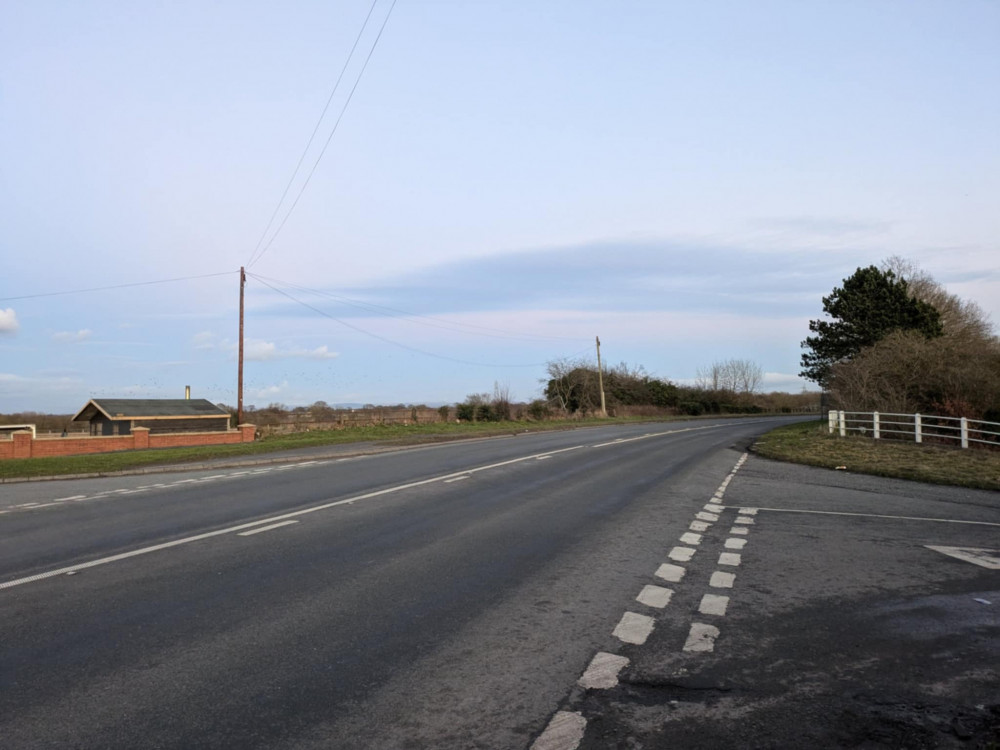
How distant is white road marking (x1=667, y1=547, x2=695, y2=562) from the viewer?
7.94 m

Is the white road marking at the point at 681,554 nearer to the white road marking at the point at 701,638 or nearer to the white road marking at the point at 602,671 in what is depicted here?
the white road marking at the point at 701,638

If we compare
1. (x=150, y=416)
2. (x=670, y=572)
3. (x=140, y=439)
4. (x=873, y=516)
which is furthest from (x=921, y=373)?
(x=150, y=416)

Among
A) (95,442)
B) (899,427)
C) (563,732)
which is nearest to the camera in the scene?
(563,732)

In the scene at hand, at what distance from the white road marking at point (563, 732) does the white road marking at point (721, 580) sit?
3.18 m

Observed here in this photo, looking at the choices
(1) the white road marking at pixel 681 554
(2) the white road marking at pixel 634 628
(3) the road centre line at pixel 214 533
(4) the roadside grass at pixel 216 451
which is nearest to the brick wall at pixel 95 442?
(4) the roadside grass at pixel 216 451

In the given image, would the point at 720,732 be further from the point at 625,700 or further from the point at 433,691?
the point at 433,691

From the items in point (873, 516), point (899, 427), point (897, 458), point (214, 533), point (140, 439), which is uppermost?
point (899, 427)

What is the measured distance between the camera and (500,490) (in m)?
13.9

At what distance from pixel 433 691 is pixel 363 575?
2.88 m

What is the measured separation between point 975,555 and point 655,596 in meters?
4.23

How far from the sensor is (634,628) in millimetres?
5379

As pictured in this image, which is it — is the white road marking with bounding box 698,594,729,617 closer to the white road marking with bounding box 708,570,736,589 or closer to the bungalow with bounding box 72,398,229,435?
the white road marking with bounding box 708,570,736,589

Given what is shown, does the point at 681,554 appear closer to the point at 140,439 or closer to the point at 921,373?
the point at 921,373

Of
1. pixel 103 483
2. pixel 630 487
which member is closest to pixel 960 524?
pixel 630 487
